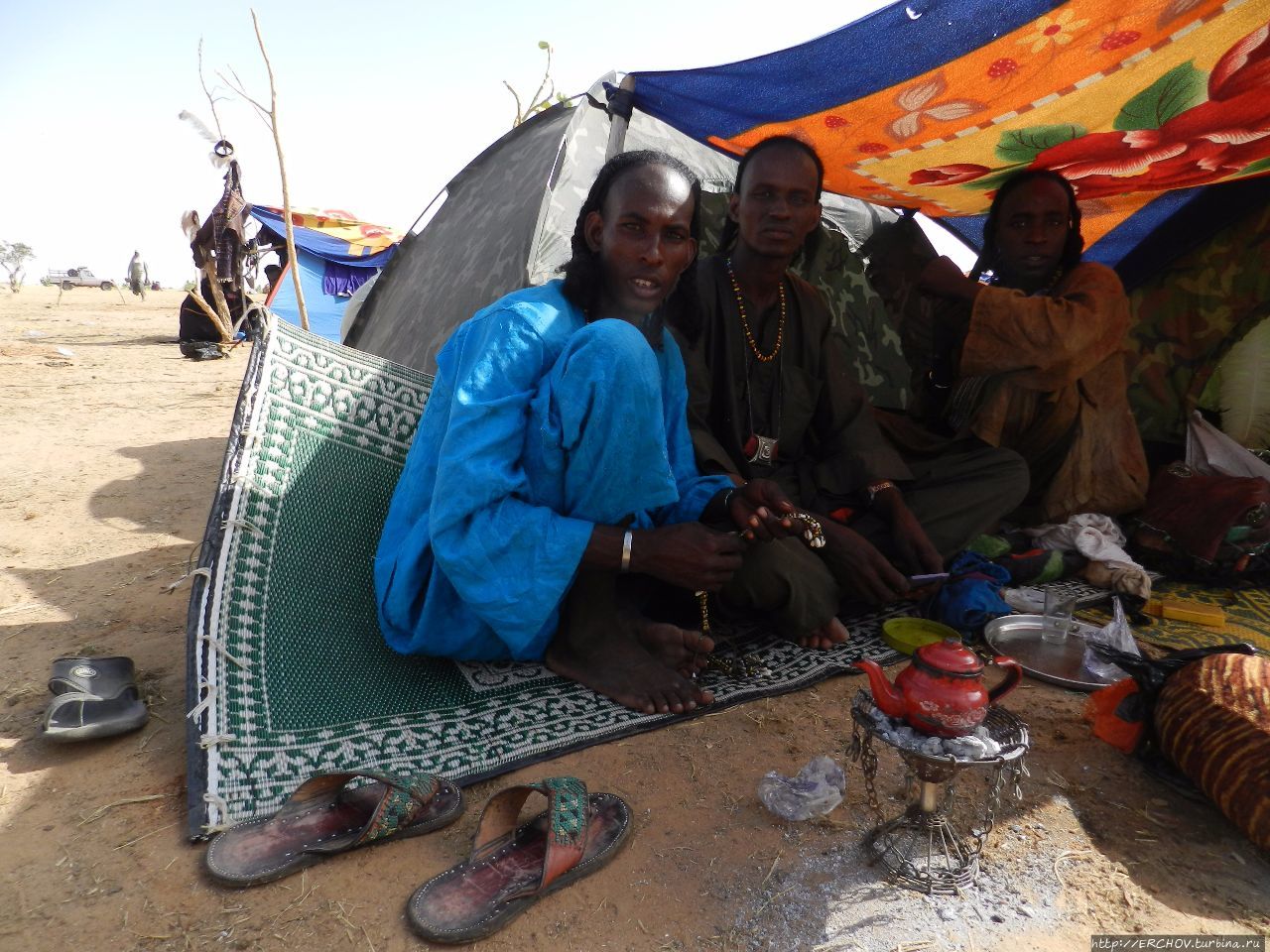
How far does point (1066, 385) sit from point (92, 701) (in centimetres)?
363

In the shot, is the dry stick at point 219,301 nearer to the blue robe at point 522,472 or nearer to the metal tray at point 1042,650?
the blue robe at point 522,472

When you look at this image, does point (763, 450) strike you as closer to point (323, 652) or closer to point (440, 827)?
point (323, 652)

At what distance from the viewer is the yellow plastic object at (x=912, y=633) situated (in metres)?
2.48

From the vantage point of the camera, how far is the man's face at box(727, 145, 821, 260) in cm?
276

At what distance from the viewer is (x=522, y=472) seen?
2057 millimetres

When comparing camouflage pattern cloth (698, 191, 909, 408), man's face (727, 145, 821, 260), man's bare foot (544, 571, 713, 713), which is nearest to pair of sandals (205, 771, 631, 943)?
man's bare foot (544, 571, 713, 713)

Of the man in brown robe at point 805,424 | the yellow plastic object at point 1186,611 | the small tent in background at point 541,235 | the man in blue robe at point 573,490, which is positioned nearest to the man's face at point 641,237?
the man in blue robe at point 573,490

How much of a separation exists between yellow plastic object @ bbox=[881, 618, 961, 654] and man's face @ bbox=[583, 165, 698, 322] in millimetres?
1267

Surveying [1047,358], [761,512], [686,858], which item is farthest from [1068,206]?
[686,858]

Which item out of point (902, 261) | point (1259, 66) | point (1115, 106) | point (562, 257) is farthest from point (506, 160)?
point (1259, 66)

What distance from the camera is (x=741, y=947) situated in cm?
139

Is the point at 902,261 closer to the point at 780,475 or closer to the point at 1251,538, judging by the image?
the point at 780,475

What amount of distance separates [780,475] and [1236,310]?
9.61ft

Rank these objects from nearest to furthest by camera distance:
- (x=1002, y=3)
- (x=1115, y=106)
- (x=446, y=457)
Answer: (x=446, y=457) < (x=1002, y=3) < (x=1115, y=106)
